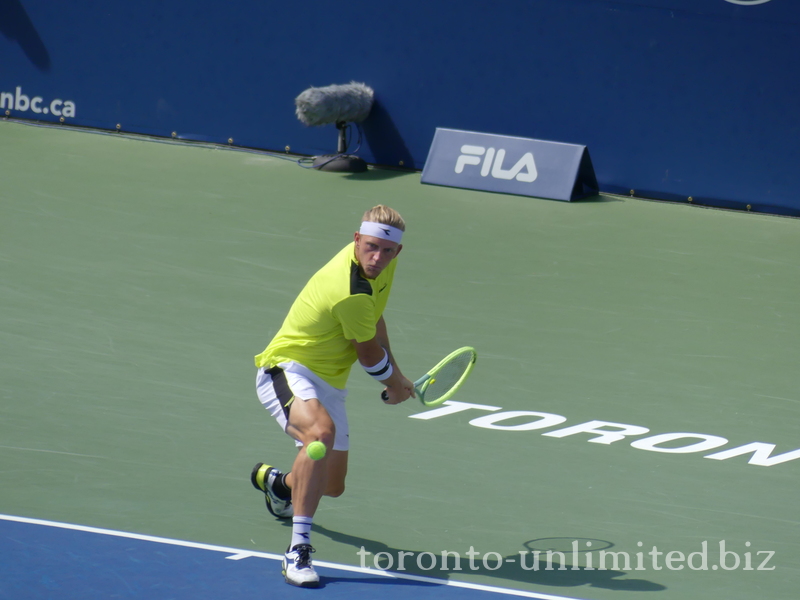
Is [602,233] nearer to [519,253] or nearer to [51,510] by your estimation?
[519,253]

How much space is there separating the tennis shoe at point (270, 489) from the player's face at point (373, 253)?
1.29 meters

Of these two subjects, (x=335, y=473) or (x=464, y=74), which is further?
(x=464, y=74)

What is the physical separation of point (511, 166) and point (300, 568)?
895cm

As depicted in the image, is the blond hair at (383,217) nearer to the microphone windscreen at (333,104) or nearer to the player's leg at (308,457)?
the player's leg at (308,457)

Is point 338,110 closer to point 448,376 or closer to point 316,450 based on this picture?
point 448,376

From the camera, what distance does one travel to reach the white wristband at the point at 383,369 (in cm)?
570

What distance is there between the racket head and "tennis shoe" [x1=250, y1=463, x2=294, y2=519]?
925mm

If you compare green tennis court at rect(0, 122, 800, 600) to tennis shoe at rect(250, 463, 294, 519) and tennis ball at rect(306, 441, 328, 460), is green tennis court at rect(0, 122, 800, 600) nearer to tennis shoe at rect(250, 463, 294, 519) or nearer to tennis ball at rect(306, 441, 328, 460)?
tennis shoe at rect(250, 463, 294, 519)

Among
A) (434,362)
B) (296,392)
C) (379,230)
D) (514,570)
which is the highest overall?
(379,230)

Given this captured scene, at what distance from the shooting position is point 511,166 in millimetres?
13648

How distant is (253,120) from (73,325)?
6506mm

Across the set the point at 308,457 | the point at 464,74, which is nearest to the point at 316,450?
the point at 308,457

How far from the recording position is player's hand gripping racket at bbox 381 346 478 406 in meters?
6.14

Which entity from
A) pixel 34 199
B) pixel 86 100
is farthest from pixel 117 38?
pixel 34 199
